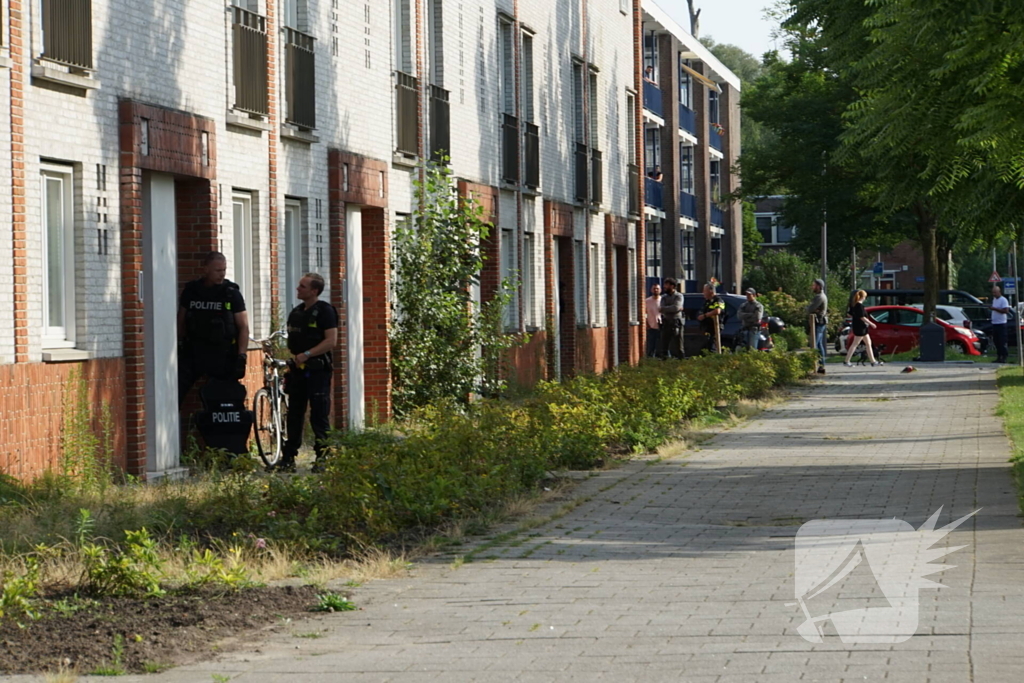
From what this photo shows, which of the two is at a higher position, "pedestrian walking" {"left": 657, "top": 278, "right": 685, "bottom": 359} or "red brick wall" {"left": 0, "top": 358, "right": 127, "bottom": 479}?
"pedestrian walking" {"left": 657, "top": 278, "right": 685, "bottom": 359}

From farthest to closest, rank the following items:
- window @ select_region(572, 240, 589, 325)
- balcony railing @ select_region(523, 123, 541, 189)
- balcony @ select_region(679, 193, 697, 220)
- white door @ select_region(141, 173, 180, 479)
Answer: balcony @ select_region(679, 193, 697, 220)
window @ select_region(572, 240, 589, 325)
balcony railing @ select_region(523, 123, 541, 189)
white door @ select_region(141, 173, 180, 479)

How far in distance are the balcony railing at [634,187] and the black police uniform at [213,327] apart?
23.8m

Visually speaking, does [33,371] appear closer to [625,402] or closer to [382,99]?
[625,402]

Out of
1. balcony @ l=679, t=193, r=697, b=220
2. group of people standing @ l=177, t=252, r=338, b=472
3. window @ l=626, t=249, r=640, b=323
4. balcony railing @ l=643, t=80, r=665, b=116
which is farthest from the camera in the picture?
balcony @ l=679, t=193, r=697, b=220

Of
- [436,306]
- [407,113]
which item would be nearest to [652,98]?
[407,113]

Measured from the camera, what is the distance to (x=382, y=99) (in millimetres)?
20781


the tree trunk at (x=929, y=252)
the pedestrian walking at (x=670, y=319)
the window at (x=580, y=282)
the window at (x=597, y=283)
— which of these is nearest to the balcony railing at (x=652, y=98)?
the tree trunk at (x=929, y=252)

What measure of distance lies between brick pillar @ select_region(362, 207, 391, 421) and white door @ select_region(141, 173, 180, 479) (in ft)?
17.7

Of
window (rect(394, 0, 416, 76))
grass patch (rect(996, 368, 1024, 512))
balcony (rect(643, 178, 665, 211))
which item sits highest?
balcony (rect(643, 178, 665, 211))

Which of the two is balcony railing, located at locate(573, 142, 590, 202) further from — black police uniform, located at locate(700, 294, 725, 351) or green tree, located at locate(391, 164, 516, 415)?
green tree, located at locate(391, 164, 516, 415)

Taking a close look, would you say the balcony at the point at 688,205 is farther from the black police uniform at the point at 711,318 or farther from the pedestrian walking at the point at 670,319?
the pedestrian walking at the point at 670,319

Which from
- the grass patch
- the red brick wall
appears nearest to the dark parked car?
the grass patch

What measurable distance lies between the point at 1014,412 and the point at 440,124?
28.0 feet

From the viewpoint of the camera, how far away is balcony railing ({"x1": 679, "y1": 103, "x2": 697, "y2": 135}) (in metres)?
61.4
